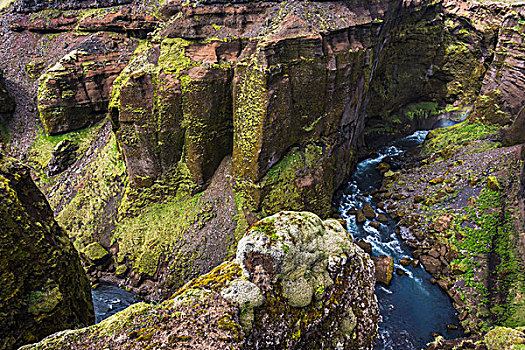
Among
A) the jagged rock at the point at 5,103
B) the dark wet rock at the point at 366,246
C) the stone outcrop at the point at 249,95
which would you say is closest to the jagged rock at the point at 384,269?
the dark wet rock at the point at 366,246

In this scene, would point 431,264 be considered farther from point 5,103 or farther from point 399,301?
point 5,103

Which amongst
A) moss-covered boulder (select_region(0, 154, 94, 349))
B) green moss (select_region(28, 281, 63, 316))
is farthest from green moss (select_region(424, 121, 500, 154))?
green moss (select_region(28, 281, 63, 316))

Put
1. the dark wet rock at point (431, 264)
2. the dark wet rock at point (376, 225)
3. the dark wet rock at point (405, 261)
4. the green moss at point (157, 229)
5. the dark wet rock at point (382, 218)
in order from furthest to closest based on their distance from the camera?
the dark wet rock at point (382, 218)
the dark wet rock at point (376, 225)
the dark wet rock at point (405, 261)
the green moss at point (157, 229)
the dark wet rock at point (431, 264)

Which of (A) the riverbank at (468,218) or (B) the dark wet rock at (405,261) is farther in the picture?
(B) the dark wet rock at (405,261)

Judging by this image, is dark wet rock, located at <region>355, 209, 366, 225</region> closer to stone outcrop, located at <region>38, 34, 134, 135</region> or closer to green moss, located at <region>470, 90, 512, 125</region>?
green moss, located at <region>470, 90, 512, 125</region>

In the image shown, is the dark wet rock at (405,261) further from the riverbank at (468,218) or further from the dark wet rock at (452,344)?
the dark wet rock at (452,344)

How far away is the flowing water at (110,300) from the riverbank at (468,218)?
78.8 ft

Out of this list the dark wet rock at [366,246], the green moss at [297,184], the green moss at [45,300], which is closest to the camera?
the green moss at [45,300]

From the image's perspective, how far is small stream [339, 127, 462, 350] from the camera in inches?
785

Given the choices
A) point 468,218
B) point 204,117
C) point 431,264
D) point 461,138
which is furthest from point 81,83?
point 461,138

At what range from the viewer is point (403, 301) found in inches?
880

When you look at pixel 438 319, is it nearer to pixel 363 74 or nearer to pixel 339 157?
pixel 339 157

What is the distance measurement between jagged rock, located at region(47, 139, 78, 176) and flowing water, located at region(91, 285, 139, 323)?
14896mm

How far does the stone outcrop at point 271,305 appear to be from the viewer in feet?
21.2
